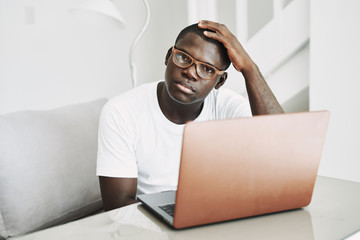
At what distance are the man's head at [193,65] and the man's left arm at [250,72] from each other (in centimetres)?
4

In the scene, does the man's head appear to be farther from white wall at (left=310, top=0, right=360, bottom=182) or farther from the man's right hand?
white wall at (left=310, top=0, right=360, bottom=182)

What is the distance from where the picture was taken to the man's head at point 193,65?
1094mm

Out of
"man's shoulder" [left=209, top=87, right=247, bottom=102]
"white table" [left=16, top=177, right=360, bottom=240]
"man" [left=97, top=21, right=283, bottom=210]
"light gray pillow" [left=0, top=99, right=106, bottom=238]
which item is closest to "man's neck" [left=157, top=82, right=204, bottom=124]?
"man" [left=97, top=21, right=283, bottom=210]

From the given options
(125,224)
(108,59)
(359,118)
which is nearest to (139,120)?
(125,224)

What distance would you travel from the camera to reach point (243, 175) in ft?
2.13

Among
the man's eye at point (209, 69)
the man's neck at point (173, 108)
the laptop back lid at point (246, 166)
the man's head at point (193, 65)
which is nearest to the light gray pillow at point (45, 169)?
the man's neck at point (173, 108)

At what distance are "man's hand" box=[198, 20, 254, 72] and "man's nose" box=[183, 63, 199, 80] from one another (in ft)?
0.34

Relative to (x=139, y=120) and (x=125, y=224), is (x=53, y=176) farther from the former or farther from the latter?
(x=125, y=224)

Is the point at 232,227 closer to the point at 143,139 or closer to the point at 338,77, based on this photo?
the point at 143,139

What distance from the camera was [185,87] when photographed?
1101 mm

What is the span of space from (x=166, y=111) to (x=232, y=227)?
646mm

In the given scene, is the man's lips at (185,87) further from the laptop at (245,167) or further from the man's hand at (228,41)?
the laptop at (245,167)

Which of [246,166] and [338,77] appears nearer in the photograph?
[246,166]

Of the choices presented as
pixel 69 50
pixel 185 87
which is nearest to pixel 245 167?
pixel 185 87
